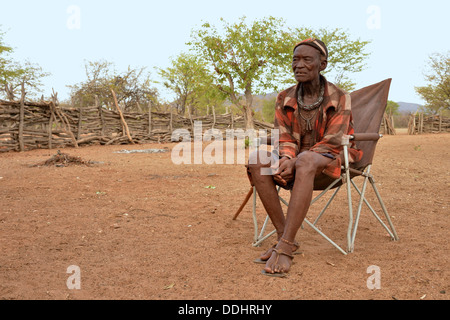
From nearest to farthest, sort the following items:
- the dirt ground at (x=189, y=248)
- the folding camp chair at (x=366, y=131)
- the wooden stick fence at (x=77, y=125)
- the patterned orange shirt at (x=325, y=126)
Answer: the dirt ground at (x=189, y=248) → the patterned orange shirt at (x=325, y=126) → the folding camp chair at (x=366, y=131) → the wooden stick fence at (x=77, y=125)

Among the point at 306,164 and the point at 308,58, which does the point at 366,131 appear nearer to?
the point at 308,58

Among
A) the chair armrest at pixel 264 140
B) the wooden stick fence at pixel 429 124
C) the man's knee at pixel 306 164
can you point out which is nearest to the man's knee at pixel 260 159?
the man's knee at pixel 306 164

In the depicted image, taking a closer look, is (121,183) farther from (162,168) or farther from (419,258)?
(419,258)

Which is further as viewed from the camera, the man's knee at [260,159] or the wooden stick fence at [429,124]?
the wooden stick fence at [429,124]

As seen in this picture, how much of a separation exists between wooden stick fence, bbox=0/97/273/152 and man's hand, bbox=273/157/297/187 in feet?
37.7

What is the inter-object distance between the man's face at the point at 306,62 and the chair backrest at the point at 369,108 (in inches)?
30.1

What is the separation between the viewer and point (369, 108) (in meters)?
3.12

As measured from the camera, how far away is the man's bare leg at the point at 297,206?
2236 mm

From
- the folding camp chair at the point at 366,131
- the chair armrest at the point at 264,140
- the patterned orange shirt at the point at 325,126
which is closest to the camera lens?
the patterned orange shirt at the point at 325,126

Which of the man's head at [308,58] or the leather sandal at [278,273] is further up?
the man's head at [308,58]

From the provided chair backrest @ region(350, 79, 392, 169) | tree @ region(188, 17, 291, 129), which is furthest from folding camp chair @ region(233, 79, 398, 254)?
Answer: tree @ region(188, 17, 291, 129)

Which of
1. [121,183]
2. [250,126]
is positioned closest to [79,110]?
[250,126]

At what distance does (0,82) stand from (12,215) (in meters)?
21.3

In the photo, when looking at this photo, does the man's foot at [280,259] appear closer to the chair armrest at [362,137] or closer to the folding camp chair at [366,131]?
the folding camp chair at [366,131]
